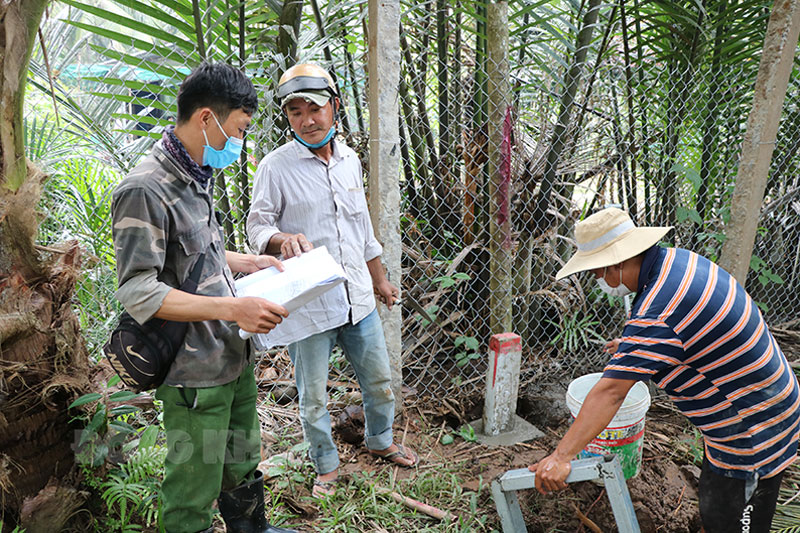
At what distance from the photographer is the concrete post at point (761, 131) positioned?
2.95 m

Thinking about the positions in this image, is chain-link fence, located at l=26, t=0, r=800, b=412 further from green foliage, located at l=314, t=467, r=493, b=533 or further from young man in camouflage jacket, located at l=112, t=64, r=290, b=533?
young man in camouflage jacket, located at l=112, t=64, r=290, b=533

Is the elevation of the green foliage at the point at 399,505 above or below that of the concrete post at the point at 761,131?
below

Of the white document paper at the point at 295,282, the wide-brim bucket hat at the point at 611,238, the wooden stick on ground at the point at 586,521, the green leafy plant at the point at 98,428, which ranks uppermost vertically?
the wide-brim bucket hat at the point at 611,238

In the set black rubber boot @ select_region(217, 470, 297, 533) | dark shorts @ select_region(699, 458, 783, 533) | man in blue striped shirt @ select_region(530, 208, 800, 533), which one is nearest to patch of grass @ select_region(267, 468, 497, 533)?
black rubber boot @ select_region(217, 470, 297, 533)

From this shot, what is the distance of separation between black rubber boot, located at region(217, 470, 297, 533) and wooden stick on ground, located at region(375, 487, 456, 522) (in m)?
0.58

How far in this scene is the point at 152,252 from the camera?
1510 millimetres

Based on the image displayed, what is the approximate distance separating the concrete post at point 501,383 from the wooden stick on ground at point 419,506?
668mm

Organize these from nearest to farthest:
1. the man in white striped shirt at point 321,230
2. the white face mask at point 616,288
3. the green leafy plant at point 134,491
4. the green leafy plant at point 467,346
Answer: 1. the white face mask at point 616,288
2. the green leafy plant at point 134,491
3. the man in white striped shirt at point 321,230
4. the green leafy plant at point 467,346

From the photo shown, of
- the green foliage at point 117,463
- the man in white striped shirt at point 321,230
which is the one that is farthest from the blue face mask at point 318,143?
the green foliage at point 117,463

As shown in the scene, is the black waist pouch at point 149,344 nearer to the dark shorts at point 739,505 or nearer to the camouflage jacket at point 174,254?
the camouflage jacket at point 174,254

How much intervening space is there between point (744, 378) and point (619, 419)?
64 cm

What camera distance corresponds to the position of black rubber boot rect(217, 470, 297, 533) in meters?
1.99

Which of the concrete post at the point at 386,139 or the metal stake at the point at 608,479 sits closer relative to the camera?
the metal stake at the point at 608,479

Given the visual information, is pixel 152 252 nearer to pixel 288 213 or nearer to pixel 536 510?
pixel 288 213
